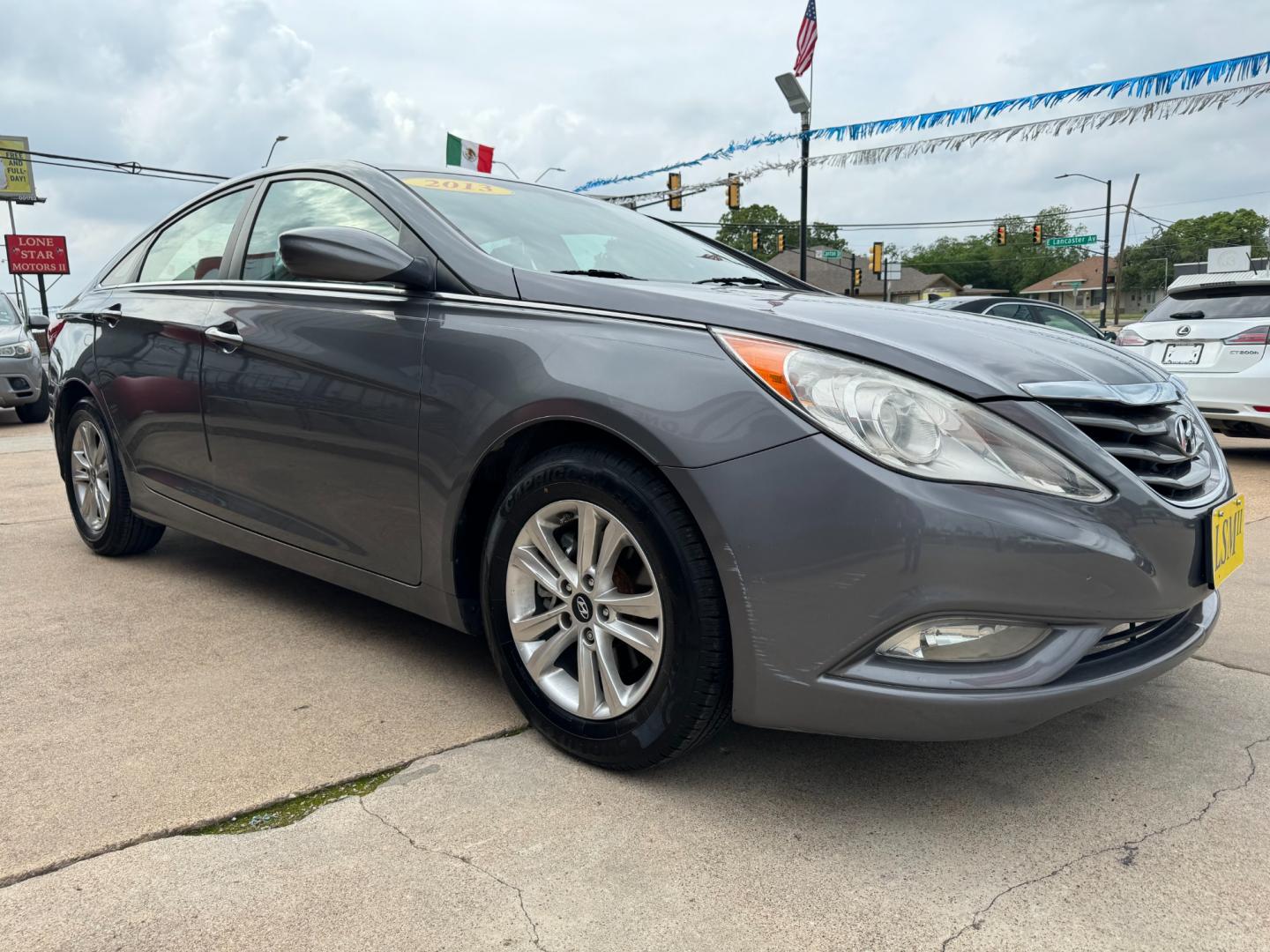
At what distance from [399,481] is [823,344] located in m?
1.21

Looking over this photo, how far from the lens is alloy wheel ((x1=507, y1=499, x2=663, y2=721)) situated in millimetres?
2125

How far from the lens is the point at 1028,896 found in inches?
70.2

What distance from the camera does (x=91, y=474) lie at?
13.9 ft

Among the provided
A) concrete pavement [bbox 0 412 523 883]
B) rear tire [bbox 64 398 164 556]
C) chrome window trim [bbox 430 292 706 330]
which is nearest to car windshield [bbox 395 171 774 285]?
chrome window trim [bbox 430 292 706 330]

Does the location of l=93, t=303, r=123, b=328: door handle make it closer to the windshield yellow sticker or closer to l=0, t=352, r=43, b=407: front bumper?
the windshield yellow sticker

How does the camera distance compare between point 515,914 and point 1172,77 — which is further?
point 1172,77

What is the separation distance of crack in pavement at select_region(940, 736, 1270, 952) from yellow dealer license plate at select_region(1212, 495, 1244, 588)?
1.51ft

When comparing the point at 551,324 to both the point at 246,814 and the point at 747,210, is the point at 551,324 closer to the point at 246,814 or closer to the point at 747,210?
the point at 246,814

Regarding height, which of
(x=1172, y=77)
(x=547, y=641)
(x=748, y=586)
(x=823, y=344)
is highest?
(x=1172, y=77)

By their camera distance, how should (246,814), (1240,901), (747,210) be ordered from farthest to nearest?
1. (747,210)
2. (246,814)
3. (1240,901)

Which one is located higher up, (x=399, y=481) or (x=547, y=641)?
(x=399, y=481)

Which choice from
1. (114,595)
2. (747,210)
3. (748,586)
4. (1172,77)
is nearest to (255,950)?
(748,586)

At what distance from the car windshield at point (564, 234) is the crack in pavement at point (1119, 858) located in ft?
5.55

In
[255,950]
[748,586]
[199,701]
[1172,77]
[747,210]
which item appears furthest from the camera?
[747,210]
